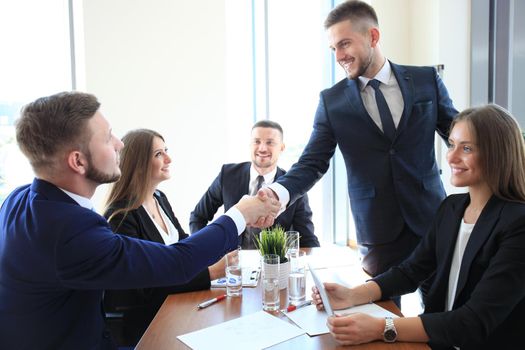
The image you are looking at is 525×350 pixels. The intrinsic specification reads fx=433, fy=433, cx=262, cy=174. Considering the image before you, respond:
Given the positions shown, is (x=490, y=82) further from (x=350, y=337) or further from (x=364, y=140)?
(x=350, y=337)

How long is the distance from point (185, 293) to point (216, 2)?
301 centimetres

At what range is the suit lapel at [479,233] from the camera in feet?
4.77

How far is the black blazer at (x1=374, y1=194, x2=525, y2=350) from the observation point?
1.32 meters

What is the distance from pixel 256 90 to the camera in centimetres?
483

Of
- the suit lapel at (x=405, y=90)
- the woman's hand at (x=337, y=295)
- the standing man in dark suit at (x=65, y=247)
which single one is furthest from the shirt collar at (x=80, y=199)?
the suit lapel at (x=405, y=90)

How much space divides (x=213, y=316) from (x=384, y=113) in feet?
3.96

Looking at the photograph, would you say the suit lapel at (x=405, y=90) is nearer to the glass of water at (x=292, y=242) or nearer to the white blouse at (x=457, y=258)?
the white blouse at (x=457, y=258)

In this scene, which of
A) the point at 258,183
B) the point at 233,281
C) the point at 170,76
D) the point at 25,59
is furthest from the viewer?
the point at 170,76

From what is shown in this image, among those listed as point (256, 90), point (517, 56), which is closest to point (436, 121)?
point (517, 56)

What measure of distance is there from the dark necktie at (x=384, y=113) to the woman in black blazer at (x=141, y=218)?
0.97 meters

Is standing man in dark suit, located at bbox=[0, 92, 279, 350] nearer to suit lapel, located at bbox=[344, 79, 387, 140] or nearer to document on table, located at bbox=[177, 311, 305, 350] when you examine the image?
document on table, located at bbox=[177, 311, 305, 350]

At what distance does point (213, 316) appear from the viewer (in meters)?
1.50

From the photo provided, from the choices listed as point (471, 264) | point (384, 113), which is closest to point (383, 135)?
point (384, 113)

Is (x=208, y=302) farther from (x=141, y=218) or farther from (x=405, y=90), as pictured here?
(x=405, y=90)
